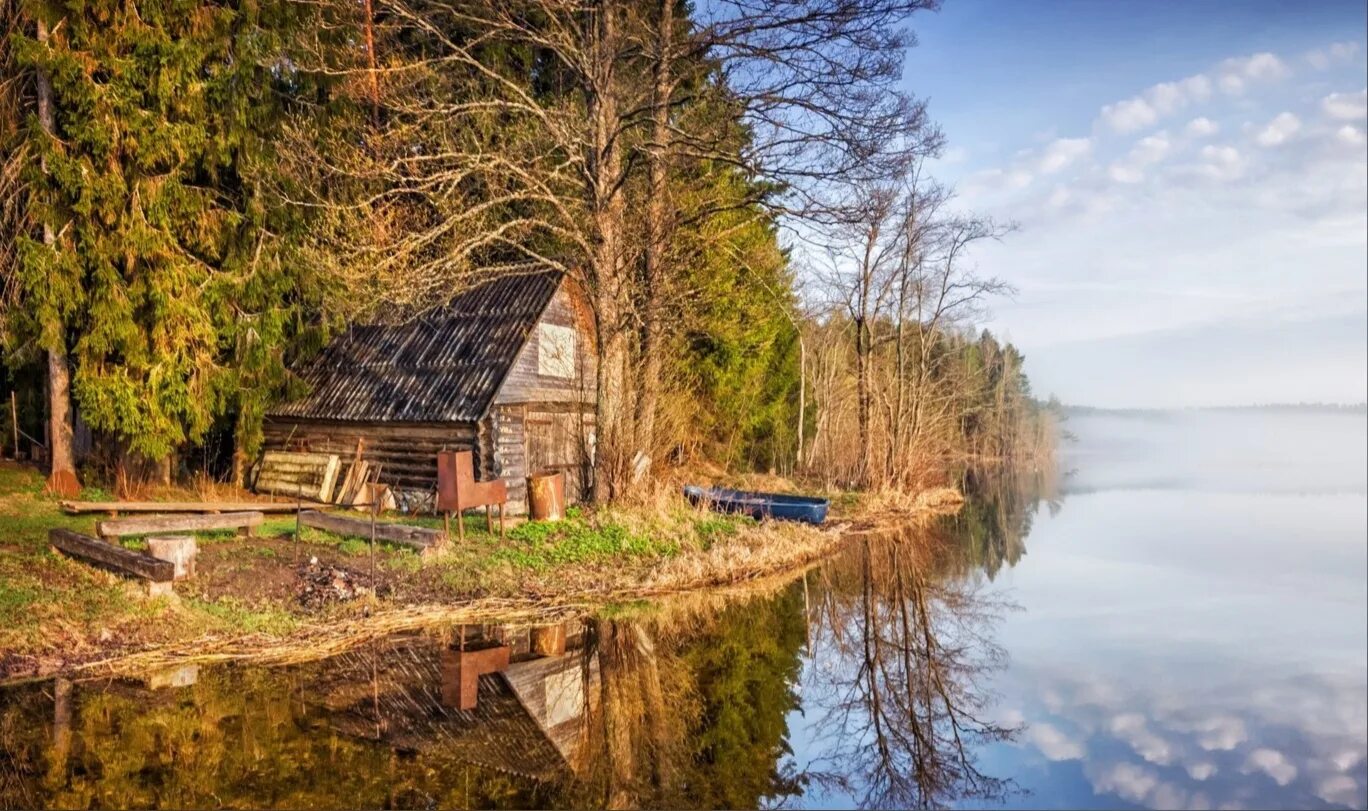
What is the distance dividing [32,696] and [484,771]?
4365 millimetres

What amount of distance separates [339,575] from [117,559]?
2519 millimetres

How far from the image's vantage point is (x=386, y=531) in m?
13.1

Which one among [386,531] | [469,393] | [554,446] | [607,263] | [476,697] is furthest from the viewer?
[554,446]

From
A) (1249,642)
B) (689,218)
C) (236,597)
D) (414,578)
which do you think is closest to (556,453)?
(689,218)

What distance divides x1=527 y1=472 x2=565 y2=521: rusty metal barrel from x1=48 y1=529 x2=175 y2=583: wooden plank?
21.2ft

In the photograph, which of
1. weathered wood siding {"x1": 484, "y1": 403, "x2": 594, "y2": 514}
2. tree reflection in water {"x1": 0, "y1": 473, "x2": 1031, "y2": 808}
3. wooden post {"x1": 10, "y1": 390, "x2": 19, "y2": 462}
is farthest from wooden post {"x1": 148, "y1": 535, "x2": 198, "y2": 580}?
wooden post {"x1": 10, "y1": 390, "x2": 19, "y2": 462}

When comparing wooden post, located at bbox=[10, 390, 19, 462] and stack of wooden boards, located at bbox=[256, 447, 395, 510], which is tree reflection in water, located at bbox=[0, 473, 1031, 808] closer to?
stack of wooden boards, located at bbox=[256, 447, 395, 510]

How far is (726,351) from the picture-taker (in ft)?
82.0

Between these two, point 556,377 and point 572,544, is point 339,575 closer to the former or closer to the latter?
point 572,544

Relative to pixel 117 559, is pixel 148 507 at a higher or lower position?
higher

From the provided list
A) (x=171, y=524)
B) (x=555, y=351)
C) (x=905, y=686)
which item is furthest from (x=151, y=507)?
(x=905, y=686)

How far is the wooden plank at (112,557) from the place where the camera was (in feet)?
32.1

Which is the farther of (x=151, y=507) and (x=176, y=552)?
(x=151, y=507)

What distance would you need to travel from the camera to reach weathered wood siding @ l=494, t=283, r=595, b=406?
17844 millimetres
